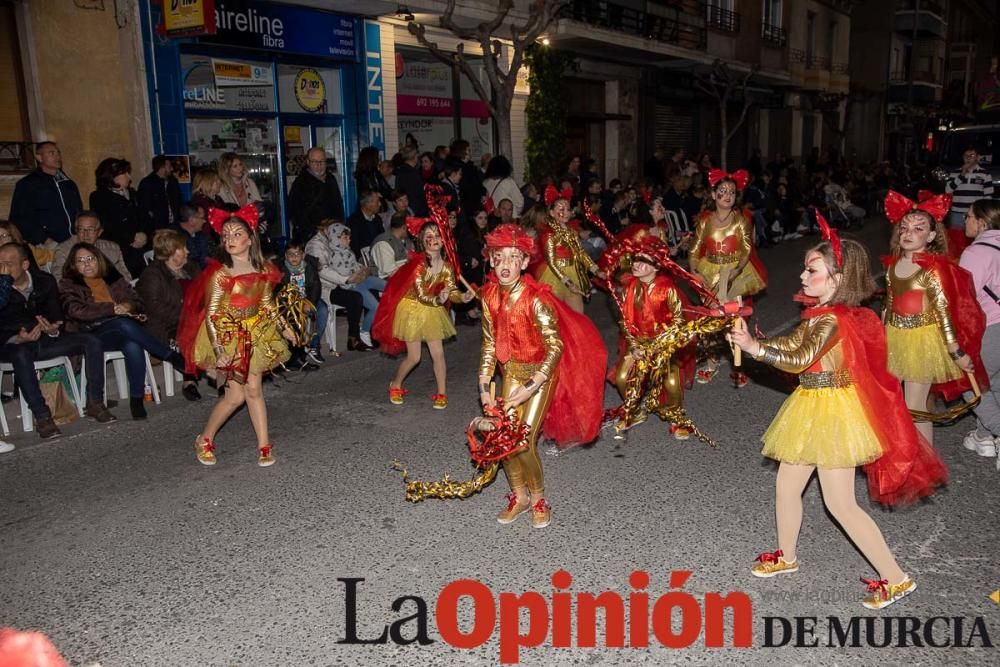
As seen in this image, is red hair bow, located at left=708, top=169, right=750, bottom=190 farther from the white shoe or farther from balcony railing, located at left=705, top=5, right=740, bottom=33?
balcony railing, located at left=705, top=5, right=740, bottom=33

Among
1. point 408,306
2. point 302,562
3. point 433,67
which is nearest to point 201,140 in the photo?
point 433,67

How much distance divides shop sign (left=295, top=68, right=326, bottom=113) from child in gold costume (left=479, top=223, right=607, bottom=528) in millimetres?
10770

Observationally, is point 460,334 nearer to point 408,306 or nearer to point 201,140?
point 408,306

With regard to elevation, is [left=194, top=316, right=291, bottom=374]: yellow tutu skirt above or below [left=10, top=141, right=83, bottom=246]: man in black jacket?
below

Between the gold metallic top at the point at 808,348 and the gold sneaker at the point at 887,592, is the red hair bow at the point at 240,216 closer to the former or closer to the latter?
the gold metallic top at the point at 808,348

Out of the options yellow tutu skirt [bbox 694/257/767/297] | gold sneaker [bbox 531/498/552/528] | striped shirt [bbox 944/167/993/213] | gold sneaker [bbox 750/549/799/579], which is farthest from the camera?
striped shirt [bbox 944/167/993/213]

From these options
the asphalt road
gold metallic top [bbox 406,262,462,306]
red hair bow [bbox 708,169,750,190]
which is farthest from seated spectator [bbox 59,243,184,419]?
red hair bow [bbox 708,169,750,190]

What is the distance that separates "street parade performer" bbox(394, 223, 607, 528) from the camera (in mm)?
4582

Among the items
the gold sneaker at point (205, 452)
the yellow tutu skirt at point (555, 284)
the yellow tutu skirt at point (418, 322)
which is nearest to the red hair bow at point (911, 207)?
the yellow tutu skirt at point (555, 284)

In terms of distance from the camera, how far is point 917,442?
407cm

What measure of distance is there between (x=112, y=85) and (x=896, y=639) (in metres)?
11.4

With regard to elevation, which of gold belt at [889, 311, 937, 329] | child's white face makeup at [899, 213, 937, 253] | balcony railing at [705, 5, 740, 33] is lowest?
gold belt at [889, 311, 937, 329]

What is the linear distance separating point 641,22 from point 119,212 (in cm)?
1729

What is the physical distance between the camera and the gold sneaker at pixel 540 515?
496 centimetres
